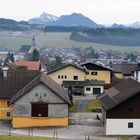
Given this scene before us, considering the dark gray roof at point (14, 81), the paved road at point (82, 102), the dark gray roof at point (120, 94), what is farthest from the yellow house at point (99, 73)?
the dark gray roof at point (120, 94)

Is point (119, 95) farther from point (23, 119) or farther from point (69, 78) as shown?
point (69, 78)

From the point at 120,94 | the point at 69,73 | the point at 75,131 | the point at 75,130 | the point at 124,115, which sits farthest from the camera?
the point at 69,73

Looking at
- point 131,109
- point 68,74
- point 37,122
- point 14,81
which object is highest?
point 14,81

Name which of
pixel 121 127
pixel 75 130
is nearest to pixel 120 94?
pixel 121 127

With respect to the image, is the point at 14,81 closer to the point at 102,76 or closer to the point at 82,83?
the point at 82,83

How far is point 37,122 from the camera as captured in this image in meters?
43.7

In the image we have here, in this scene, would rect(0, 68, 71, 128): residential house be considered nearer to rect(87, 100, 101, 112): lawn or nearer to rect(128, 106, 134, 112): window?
rect(128, 106, 134, 112): window

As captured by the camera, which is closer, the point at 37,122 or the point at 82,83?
the point at 37,122

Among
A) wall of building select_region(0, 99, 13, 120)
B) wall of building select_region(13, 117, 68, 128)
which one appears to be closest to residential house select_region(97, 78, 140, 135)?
wall of building select_region(13, 117, 68, 128)

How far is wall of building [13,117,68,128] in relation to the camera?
43.6 metres

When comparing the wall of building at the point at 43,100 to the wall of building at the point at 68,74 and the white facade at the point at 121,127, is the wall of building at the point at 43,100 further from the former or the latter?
the wall of building at the point at 68,74

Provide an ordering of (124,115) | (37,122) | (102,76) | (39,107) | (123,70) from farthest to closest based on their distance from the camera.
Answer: (123,70)
(102,76)
(39,107)
(37,122)
(124,115)

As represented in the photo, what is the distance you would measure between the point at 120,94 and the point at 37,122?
6.98 metres

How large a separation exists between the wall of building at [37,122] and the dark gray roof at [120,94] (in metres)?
3.65
